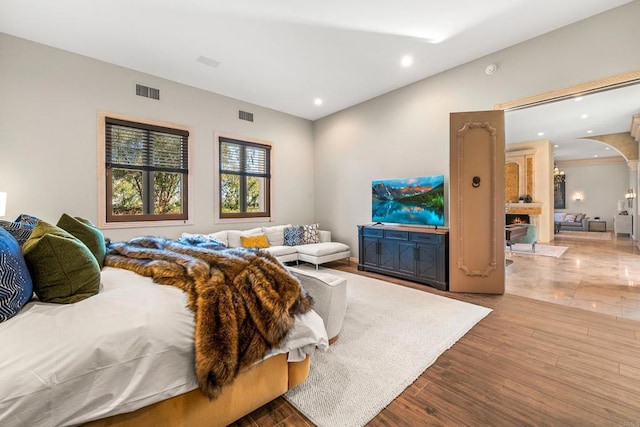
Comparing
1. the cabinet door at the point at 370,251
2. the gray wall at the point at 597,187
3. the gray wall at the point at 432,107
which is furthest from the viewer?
the gray wall at the point at 597,187

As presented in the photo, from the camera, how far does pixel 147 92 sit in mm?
4164

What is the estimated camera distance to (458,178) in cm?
371

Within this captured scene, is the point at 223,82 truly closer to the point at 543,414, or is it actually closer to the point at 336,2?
the point at 336,2

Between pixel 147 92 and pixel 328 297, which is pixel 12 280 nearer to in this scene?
pixel 328 297

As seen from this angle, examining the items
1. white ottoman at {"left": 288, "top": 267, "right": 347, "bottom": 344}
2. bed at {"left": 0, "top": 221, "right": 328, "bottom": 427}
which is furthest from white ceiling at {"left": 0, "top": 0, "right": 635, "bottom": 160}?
bed at {"left": 0, "top": 221, "right": 328, "bottom": 427}

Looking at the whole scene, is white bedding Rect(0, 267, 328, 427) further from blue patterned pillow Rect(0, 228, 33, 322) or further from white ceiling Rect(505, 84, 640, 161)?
white ceiling Rect(505, 84, 640, 161)

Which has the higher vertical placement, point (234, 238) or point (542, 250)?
point (234, 238)

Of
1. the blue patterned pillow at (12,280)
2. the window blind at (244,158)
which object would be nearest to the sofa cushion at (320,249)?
the window blind at (244,158)

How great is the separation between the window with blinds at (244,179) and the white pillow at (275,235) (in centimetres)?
46

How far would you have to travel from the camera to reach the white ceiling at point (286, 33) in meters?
2.81

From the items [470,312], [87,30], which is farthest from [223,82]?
[470,312]

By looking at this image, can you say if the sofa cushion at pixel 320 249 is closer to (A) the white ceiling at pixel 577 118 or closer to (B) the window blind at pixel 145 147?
(B) the window blind at pixel 145 147

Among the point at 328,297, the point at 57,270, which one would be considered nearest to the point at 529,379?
the point at 328,297

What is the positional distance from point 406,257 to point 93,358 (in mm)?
3868
